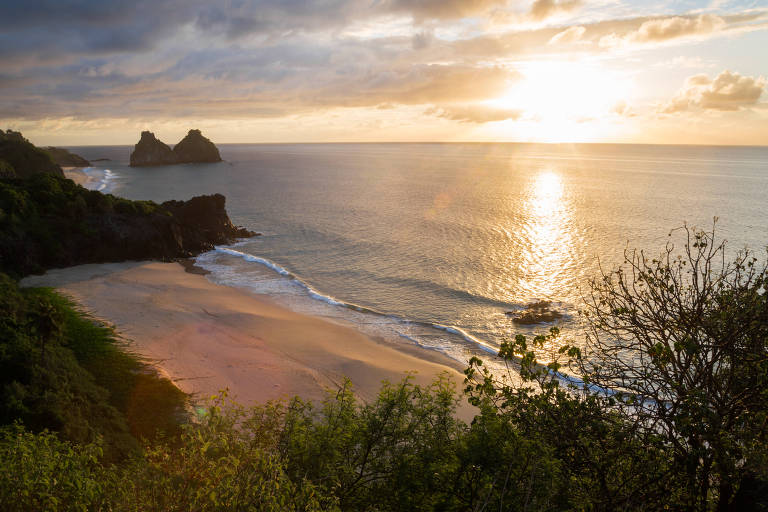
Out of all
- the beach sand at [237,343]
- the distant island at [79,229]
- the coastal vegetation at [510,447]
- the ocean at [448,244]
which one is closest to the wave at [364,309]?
the ocean at [448,244]

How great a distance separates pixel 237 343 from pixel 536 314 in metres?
26.0

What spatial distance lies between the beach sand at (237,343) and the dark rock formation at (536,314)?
10.1 metres

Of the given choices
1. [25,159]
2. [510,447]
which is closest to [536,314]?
[510,447]

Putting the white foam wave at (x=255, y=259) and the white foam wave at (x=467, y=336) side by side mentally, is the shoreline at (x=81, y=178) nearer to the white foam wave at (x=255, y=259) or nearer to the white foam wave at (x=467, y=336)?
the white foam wave at (x=255, y=259)

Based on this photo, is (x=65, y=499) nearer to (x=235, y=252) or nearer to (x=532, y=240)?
(x=235, y=252)

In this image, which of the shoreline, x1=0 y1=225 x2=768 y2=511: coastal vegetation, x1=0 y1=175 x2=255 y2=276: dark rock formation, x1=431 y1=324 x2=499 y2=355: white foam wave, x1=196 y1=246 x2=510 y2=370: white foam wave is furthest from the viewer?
the shoreline

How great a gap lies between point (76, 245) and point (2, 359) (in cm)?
3949

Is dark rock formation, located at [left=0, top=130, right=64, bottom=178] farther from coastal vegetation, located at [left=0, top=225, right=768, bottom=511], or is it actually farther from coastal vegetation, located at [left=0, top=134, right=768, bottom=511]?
coastal vegetation, located at [left=0, top=225, right=768, bottom=511]

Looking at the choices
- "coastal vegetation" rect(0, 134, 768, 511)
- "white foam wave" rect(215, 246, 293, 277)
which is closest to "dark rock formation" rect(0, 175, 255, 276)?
"white foam wave" rect(215, 246, 293, 277)

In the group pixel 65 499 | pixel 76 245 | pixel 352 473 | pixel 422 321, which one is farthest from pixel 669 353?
pixel 76 245

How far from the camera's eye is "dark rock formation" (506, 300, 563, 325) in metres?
38.8

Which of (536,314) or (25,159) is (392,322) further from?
(25,159)

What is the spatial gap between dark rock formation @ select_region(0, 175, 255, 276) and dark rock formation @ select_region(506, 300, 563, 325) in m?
44.8

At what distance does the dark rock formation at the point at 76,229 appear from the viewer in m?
47.2
